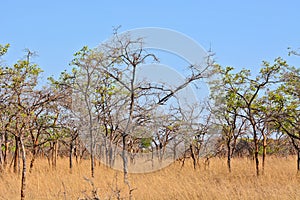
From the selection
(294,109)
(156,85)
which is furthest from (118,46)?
(294,109)

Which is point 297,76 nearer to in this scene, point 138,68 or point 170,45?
point 170,45

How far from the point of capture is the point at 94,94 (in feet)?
44.6

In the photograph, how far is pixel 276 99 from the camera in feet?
39.3

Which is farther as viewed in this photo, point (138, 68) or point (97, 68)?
point (97, 68)

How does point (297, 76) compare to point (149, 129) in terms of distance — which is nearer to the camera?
point (297, 76)

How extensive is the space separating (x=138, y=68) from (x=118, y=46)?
80cm

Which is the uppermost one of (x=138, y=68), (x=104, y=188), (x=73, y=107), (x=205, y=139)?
(x=138, y=68)

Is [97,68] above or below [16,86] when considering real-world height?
above

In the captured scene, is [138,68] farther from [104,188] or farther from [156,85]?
[104,188]

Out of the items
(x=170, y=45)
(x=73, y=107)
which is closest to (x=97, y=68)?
(x=73, y=107)

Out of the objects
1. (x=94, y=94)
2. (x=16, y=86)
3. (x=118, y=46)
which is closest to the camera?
(x=16, y=86)

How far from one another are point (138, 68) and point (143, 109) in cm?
114

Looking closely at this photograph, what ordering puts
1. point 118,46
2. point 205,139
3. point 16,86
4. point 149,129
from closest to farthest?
point 16,86 < point 118,46 < point 149,129 < point 205,139

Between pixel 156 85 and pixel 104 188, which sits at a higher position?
pixel 156 85
